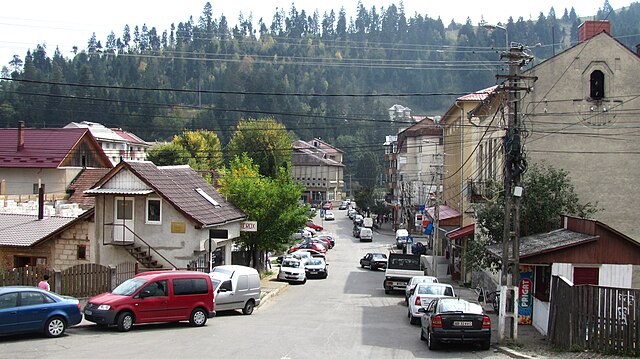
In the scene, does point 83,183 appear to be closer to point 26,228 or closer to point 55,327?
point 26,228

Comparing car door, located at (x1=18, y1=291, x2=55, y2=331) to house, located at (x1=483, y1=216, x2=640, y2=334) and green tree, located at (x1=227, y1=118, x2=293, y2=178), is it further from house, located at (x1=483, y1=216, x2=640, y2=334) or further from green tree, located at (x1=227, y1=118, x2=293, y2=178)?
green tree, located at (x1=227, y1=118, x2=293, y2=178)

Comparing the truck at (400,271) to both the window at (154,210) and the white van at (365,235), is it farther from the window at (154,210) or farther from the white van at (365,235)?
the white van at (365,235)

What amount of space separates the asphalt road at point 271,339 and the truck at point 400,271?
557 cm

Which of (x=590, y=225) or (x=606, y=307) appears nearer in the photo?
(x=606, y=307)

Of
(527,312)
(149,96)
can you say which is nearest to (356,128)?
(149,96)

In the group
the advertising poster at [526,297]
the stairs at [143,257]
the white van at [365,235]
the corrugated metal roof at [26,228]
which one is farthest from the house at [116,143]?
the advertising poster at [526,297]

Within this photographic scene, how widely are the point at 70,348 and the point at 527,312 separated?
48.0 feet

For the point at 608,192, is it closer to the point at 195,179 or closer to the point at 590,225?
the point at 590,225

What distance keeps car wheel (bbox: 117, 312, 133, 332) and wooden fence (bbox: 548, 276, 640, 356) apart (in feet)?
38.9

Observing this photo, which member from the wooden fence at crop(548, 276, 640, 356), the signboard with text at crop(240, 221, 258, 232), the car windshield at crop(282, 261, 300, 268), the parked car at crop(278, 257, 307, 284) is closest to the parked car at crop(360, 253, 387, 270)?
the car windshield at crop(282, 261, 300, 268)

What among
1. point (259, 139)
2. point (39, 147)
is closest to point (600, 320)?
point (39, 147)

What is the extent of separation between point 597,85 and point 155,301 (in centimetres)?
2321

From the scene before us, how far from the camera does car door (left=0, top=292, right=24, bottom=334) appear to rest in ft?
59.9

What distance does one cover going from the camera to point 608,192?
34.3m
